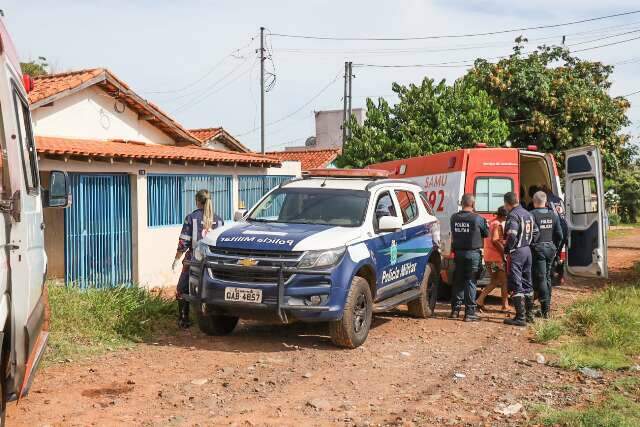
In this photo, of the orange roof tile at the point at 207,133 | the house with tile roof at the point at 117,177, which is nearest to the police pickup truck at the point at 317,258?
the house with tile roof at the point at 117,177

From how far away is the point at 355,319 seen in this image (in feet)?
26.1

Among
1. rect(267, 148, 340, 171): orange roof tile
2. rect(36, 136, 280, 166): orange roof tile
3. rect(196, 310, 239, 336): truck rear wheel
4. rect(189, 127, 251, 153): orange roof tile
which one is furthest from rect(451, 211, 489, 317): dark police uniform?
rect(267, 148, 340, 171): orange roof tile

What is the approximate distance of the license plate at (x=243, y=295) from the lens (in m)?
7.52

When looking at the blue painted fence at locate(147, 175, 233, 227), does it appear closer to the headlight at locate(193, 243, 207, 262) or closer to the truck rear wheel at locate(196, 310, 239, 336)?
the truck rear wheel at locate(196, 310, 239, 336)

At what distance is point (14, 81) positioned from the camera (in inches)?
187

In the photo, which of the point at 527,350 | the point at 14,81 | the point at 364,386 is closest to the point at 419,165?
the point at 527,350

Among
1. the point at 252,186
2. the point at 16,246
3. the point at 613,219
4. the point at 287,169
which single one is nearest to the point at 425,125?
the point at 287,169

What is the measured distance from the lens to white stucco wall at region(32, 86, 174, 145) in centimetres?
1438

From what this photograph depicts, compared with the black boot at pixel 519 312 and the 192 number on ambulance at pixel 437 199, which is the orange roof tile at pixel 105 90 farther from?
the black boot at pixel 519 312

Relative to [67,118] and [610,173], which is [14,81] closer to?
[67,118]

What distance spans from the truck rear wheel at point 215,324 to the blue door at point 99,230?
406 centimetres

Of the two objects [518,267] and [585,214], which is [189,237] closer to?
[518,267]

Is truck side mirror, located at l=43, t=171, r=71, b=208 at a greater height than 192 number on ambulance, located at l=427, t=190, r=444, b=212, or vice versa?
truck side mirror, located at l=43, t=171, r=71, b=208

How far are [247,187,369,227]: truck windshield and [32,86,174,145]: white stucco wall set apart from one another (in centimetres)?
705
